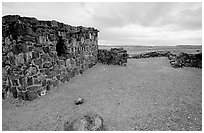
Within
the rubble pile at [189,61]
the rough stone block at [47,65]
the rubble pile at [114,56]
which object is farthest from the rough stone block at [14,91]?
the rubble pile at [189,61]

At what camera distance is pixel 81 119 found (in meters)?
3.67

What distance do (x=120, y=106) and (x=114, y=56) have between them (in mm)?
6223

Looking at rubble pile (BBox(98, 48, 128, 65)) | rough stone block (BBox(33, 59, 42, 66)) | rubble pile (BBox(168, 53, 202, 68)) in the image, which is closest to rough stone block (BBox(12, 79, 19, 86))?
rough stone block (BBox(33, 59, 42, 66))

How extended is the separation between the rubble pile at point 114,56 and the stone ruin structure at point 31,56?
4.21 metres

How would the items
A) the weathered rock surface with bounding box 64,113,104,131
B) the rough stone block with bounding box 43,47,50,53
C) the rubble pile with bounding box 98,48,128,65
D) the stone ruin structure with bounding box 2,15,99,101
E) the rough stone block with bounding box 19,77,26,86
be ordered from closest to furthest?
Result: the weathered rock surface with bounding box 64,113,104,131 < the stone ruin structure with bounding box 2,15,99,101 < the rough stone block with bounding box 19,77,26,86 < the rough stone block with bounding box 43,47,50,53 < the rubble pile with bounding box 98,48,128,65

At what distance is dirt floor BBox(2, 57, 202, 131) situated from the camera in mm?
3971

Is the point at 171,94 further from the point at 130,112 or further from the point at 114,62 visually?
the point at 114,62

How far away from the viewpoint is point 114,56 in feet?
34.9

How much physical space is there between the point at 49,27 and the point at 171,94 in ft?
18.5

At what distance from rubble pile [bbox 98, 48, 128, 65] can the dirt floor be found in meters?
3.58

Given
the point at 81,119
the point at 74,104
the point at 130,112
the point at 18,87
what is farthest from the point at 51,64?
the point at 130,112

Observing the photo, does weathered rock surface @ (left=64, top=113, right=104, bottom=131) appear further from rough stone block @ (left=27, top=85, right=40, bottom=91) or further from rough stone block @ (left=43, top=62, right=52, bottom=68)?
rough stone block @ (left=43, top=62, right=52, bottom=68)

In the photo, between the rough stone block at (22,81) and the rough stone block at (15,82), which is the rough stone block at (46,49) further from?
the rough stone block at (15,82)

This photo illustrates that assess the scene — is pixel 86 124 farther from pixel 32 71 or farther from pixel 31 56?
pixel 31 56
